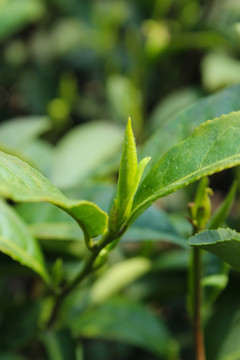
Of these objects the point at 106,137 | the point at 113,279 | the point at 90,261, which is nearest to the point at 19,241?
the point at 90,261

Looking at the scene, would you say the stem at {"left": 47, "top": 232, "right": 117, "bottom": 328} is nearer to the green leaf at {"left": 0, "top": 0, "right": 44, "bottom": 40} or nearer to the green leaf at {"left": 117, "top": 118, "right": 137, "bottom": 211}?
the green leaf at {"left": 117, "top": 118, "right": 137, "bottom": 211}

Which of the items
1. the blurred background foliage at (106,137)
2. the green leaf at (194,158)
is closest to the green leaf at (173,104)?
the blurred background foliage at (106,137)

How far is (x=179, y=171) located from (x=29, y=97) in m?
1.27

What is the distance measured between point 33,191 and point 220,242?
0.23 m

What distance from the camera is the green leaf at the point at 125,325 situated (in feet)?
3.22

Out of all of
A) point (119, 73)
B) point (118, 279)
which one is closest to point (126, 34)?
point (119, 73)

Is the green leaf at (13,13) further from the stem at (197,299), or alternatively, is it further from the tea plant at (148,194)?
the stem at (197,299)

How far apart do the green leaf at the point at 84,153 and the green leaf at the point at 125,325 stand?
295mm

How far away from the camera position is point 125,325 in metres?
1.01

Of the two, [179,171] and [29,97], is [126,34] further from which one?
[179,171]

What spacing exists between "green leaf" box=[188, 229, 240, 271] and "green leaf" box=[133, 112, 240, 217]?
0.07m

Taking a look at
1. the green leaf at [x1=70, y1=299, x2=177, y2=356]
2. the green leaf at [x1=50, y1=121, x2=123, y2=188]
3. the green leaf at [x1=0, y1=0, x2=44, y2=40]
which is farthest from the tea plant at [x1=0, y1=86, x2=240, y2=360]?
the green leaf at [x1=0, y1=0, x2=44, y2=40]

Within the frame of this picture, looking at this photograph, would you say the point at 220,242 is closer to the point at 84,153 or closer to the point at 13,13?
the point at 84,153

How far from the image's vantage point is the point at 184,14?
1.72 meters
